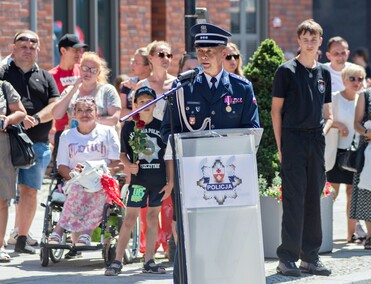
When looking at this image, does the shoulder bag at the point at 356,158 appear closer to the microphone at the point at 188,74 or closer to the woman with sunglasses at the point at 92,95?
the woman with sunglasses at the point at 92,95

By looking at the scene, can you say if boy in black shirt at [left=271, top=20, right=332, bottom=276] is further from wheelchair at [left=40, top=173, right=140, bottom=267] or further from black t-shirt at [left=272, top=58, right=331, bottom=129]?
wheelchair at [left=40, top=173, right=140, bottom=267]

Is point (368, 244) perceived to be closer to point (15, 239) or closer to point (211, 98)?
point (15, 239)

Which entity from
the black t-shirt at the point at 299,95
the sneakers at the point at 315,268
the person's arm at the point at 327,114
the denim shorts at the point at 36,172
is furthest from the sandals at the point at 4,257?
the person's arm at the point at 327,114

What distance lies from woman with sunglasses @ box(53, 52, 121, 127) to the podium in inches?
154

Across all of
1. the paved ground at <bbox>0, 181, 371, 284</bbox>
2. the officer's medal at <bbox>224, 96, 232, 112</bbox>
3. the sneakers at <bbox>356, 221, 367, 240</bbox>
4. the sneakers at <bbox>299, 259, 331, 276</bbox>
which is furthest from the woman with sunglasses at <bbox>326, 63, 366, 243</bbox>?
the officer's medal at <bbox>224, 96, 232, 112</bbox>

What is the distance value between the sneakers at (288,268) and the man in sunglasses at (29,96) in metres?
2.73

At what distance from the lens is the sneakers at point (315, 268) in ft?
32.4

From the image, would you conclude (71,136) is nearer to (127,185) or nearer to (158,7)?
(127,185)

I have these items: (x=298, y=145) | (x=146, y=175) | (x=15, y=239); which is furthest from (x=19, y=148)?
(x=298, y=145)

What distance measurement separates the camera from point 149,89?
10188 millimetres

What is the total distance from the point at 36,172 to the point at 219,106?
397 centimetres

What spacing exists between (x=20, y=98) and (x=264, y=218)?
2.62m

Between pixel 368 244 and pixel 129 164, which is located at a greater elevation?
pixel 129 164

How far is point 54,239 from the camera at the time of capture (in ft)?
34.1
